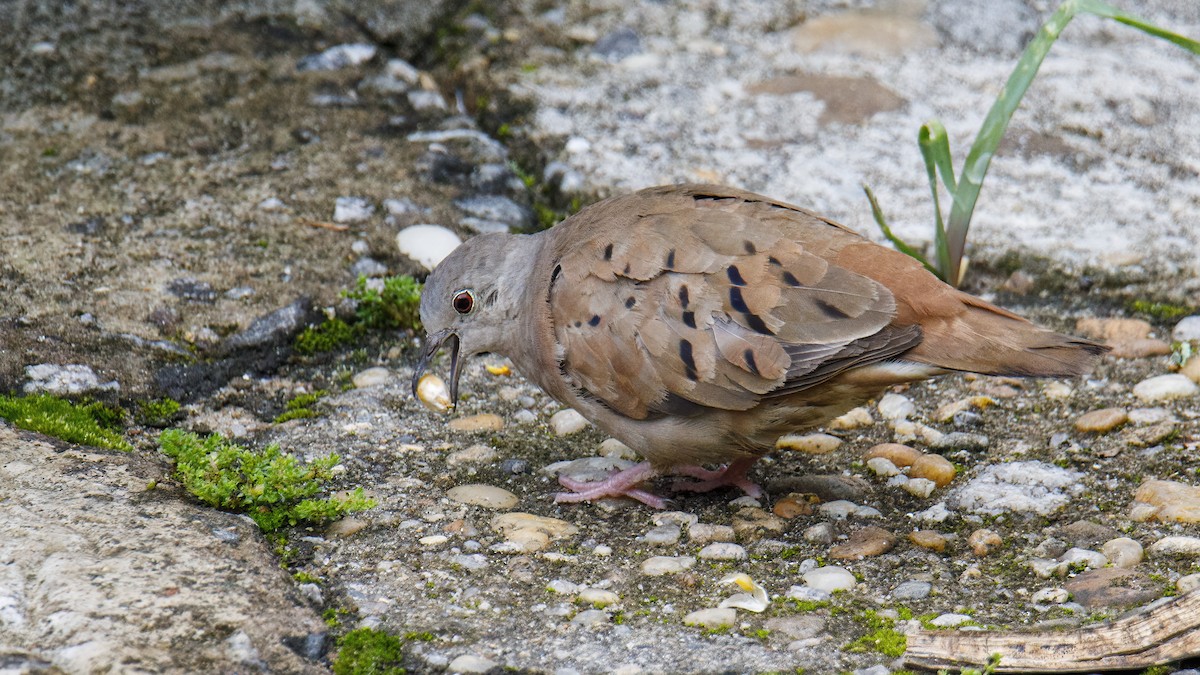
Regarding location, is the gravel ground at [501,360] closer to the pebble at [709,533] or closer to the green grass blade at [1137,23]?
the pebble at [709,533]

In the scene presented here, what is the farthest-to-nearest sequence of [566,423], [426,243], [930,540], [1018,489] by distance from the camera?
[426,243], [566,423], [1018,489], [930,540]

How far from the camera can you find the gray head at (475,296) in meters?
4.08

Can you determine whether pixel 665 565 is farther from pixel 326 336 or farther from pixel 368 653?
pixel 326 336

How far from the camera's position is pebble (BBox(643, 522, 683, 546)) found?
3492 millimetres

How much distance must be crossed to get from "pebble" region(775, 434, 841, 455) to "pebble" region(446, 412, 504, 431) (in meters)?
0.96

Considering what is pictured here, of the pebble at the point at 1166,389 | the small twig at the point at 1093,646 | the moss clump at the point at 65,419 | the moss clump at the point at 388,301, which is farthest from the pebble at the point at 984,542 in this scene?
the moss clump at the point at 65,419

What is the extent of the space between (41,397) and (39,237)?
1084 mm

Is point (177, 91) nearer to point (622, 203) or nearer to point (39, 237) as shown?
point (39, 237)

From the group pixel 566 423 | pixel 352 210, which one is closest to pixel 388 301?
pixel 352 210

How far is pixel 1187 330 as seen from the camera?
4320 mm

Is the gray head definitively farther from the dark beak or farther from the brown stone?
the brown stone

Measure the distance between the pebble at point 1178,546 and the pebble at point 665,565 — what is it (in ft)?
4.09

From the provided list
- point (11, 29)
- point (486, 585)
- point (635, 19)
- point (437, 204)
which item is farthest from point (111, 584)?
point (635, 19)

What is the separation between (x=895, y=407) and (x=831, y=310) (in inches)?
36.7
